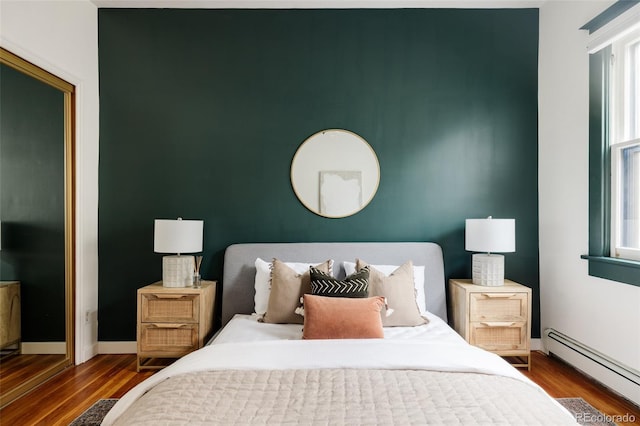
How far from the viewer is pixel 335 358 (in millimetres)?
1960

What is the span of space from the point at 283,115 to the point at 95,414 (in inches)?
101

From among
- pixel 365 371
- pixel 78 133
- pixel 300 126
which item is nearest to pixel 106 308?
pixel 78 133

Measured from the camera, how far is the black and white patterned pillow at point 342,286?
2.71 m

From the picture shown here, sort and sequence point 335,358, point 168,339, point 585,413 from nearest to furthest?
1. point 335,358
2. point 585,413
3. point 168,339

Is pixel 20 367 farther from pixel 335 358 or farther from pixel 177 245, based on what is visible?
pixel 335 358

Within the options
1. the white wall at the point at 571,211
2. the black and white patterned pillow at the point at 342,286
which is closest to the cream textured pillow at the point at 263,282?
the black and white patterned pillow at the point at 342,286

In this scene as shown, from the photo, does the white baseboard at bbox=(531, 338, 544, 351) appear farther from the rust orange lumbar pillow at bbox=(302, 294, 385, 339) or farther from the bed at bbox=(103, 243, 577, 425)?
the rust orange lumbar pillow at bbox=(302, 294, 385, 339)

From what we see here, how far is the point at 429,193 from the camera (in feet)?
11.7

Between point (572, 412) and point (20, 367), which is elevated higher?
point (20, 367)

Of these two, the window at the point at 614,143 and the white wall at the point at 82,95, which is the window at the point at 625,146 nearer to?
the window at the point at 614,143

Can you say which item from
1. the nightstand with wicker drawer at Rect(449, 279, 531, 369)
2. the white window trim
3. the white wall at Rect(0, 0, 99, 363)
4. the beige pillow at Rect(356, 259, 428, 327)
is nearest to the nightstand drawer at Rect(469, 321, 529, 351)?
the nightstand with wicker drawer at Rect(449, 279, 531, 369)

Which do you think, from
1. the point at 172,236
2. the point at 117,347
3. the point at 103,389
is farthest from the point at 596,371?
the point at 117,347

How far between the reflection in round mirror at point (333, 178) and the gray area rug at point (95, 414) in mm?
2021

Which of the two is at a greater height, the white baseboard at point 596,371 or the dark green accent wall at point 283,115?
the dark green accent wall at point 283,115
